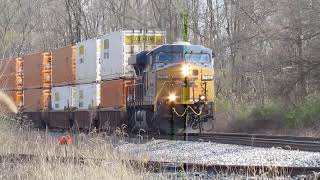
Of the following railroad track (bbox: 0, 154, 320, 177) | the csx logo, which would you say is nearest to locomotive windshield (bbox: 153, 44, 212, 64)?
the csx logo

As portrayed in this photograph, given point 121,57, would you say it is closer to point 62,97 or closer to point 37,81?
point 62,97

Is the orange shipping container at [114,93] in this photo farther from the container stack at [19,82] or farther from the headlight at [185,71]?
the container stack at [19,82]

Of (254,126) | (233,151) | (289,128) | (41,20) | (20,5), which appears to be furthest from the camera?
(41,20)

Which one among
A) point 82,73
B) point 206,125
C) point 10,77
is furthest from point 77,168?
point 10,77

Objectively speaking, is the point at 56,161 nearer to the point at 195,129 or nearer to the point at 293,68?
the point at 195,129

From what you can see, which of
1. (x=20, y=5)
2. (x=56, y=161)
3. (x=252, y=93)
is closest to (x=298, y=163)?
(x=56, y=161)

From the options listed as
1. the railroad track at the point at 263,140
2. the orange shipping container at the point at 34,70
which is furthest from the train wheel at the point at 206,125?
the orange shipping container at the point at 34,70

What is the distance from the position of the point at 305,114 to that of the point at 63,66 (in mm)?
11144

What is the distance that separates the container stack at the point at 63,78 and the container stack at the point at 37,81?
587 millimetres

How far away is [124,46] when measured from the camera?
19375mm

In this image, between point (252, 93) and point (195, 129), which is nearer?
point (195, 129)

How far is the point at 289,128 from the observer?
64.3ft

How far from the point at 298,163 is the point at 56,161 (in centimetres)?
464

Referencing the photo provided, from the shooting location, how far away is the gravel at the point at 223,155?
34.0 feet
